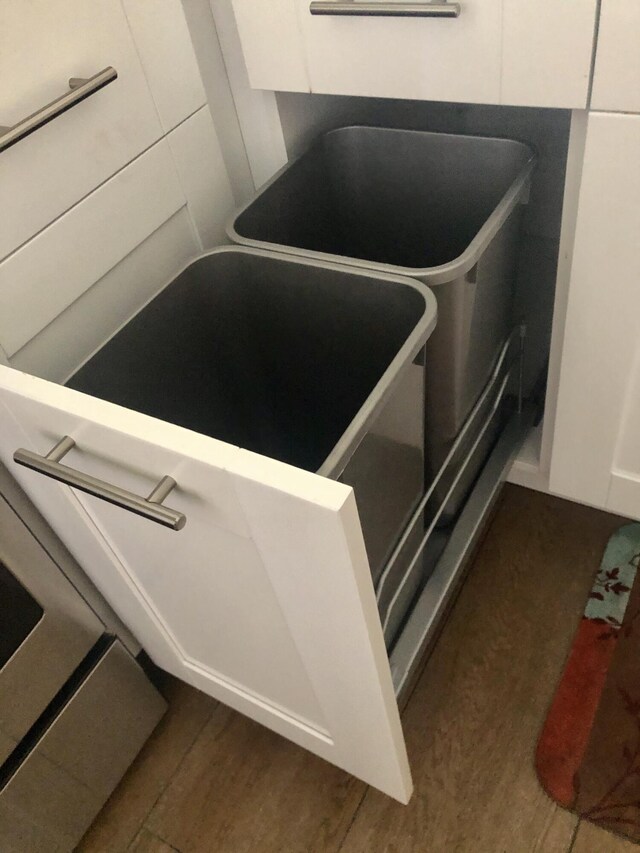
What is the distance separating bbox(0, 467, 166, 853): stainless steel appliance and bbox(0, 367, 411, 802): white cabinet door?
0.11 feet

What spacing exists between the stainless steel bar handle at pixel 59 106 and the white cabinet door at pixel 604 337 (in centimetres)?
48

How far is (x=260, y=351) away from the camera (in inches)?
37.9

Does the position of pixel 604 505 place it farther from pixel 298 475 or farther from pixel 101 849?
pixel 101 849

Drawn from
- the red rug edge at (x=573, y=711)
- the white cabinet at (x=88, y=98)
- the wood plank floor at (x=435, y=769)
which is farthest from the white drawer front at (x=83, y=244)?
the red rug edge at (x=573, y=711)

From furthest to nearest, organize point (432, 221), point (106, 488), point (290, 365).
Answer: point (432, 221) → point (290, 365) → point (106, 488)

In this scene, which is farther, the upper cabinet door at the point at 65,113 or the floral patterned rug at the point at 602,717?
the floral patterned rug at the point at 602,717

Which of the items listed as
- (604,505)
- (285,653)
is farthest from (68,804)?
(604,505)

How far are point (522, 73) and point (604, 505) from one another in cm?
62

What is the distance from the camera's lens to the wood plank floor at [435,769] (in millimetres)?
975

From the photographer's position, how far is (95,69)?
2.42 feet

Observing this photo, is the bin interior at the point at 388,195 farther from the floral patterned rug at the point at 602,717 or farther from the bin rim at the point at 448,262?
the floral patterned rug at the point at 602,717

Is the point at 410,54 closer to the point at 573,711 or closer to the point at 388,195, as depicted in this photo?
the point at 388,195

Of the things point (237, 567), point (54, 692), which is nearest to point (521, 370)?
point (237, 567)

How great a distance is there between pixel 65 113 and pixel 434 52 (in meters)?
0.38
